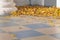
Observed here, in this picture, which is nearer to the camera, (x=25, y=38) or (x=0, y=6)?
(x=25, y=38)

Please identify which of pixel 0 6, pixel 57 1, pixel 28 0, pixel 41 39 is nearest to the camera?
pixel 41 39

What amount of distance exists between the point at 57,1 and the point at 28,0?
5.67 ft

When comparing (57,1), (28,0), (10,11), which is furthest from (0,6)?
(28,0)

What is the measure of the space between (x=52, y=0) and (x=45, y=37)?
445 centimetres

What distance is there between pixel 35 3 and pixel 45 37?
5.52 meters

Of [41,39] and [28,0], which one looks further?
[28,0]

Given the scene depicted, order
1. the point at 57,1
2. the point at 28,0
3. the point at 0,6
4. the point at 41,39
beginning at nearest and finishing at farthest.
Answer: the point at 41,39 → the point at 0,6 → the point at 57,1 → the point at 28,0

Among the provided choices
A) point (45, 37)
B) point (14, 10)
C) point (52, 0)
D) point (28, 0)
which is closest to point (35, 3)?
point (28, 0)

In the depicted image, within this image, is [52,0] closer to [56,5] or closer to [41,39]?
[56,5]

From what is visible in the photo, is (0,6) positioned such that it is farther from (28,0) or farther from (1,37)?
(28,0)

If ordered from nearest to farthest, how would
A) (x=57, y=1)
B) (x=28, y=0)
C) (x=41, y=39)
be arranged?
(x=41, y=39) → (x=57, y=1) → (x=28, y=0)

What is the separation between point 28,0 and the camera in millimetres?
7504

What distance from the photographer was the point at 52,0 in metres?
6.50

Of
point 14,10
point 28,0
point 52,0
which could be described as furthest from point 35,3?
point 14,10
